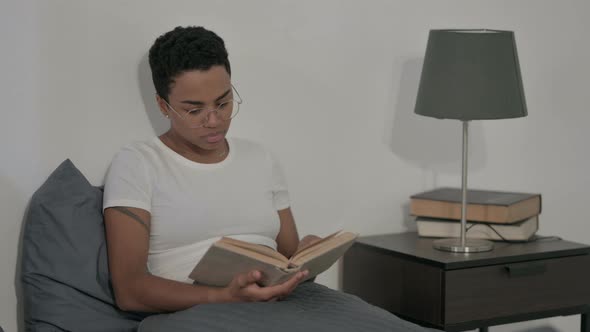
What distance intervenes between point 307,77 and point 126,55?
1.87ft

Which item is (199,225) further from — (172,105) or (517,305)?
(517,305)

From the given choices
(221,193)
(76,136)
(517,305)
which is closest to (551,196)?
(517,305)

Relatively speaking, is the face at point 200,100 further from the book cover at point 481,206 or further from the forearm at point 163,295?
the book cover at point 481,206

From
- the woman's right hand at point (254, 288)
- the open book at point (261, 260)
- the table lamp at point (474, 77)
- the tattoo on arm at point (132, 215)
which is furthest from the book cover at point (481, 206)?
the tattoo on arm at point (132, 215)

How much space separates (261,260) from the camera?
6.01 ft

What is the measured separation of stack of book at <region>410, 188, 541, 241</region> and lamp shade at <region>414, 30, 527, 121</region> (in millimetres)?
305

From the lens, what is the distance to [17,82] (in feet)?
7.16

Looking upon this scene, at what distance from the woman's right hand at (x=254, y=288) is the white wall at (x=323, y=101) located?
0.58 m

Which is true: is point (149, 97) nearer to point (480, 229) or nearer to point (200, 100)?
point (200, 100)

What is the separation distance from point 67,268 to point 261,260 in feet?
1.67

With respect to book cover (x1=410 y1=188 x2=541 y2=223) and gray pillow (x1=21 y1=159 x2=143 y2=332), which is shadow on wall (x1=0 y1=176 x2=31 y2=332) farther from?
book cover (x1=410 y1=188 x2=541 y2=223)

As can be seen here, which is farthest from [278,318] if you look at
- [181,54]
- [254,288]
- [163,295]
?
[181,54]

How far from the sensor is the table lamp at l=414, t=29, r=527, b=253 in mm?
2412

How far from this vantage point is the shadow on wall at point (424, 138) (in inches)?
112
